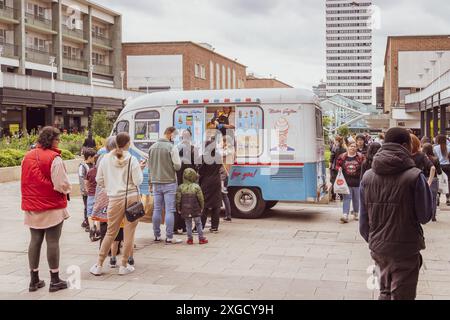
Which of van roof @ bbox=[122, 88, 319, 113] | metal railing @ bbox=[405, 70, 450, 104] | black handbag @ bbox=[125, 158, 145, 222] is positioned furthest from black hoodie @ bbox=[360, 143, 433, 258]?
metal railing @ bbox=[405, 70, 450, 104]

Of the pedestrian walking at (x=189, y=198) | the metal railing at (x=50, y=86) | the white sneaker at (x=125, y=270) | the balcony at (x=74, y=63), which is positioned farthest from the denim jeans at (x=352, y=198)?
the balcony at (x=74, y=63)

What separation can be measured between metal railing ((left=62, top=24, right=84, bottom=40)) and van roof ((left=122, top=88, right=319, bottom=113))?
40.9 m

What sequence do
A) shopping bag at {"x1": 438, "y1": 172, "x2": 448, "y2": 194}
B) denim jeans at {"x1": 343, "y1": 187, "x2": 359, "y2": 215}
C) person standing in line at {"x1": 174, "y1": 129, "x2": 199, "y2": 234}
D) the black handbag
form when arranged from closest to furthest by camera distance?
the black handbag
person standing in line at {"x1": 174, "y1": 129, "x2": 199, "y2": 234}
denim jeans at {"x1": 343, "y1": 187, "x2": 359, "y2": 215}
shopping bag at {"x1": 438, "y1": 172, "x2": 448, "y2": 194}

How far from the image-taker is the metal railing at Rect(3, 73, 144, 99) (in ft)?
117

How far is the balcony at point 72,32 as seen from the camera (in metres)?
51.8

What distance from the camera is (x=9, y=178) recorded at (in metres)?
21.1

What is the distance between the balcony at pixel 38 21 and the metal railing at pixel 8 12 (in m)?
1.42

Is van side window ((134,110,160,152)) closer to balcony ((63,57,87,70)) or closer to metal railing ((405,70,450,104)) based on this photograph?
metal railing ((405,70,450,104))

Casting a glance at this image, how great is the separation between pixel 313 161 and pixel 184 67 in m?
52.3

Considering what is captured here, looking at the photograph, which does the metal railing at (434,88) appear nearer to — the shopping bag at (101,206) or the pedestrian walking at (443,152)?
the pedestrian walking at (443,152)

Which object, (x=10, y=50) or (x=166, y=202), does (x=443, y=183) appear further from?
(x=10, y=50)

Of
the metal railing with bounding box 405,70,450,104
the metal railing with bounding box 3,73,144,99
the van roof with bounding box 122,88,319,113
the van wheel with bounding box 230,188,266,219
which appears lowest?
the van wheel with bounding box 230,188,266,219
